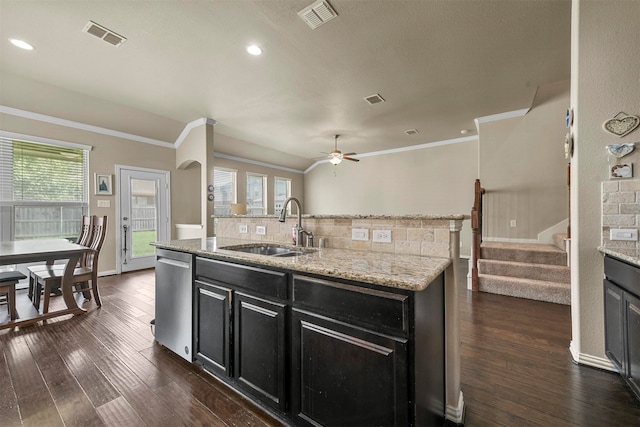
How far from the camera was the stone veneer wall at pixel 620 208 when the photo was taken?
1858mm

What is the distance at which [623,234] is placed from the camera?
187 cm

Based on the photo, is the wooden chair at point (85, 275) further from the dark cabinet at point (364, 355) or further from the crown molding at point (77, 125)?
the dark cabinet at point (364, 355)

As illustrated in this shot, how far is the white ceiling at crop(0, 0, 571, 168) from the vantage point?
2.38m

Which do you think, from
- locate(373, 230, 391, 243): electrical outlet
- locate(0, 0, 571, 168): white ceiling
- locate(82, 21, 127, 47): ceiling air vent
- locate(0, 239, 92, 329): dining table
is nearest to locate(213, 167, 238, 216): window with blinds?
locate(0, 0, 571, 168): white ceiling

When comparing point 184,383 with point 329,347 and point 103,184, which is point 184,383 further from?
point 103,184

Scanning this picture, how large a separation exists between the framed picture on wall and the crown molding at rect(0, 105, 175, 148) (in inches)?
29.9

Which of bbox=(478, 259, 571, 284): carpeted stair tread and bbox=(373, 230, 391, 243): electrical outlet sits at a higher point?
bbox=(373, 230, 391, 243): electrical outlet

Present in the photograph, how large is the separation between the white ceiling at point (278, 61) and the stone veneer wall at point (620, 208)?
1.61 metres

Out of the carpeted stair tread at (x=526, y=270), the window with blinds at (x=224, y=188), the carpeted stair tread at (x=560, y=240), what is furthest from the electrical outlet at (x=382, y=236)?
the window with blinds at (x=224, y=188)

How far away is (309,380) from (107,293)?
3.91m

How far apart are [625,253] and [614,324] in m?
0.51

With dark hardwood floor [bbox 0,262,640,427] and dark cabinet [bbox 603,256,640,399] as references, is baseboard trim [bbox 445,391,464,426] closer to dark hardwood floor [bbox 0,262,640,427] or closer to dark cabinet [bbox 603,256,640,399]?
dark hardwood floor [bbox 0,262,640,427]

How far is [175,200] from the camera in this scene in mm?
5797

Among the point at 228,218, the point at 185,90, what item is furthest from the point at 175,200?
the point at 228,218
